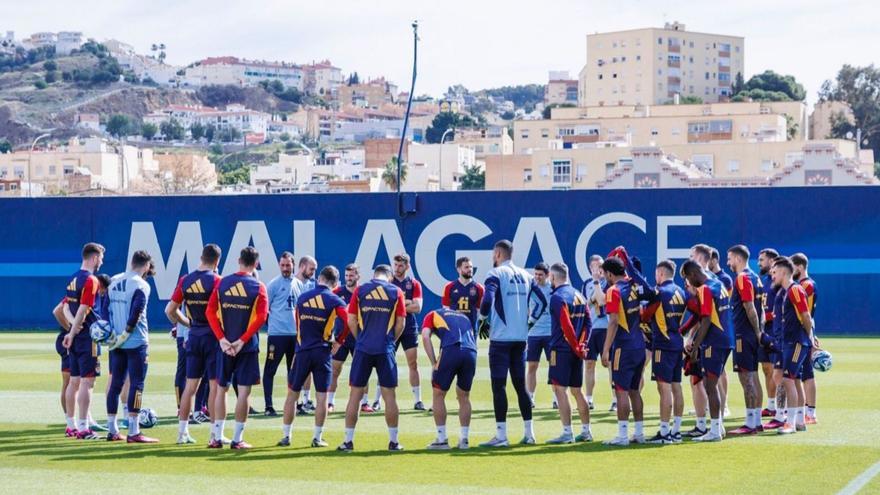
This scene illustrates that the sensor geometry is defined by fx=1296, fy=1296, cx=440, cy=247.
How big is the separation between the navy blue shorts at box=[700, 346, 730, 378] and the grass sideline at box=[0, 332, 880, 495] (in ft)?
2.69

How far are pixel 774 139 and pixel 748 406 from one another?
9568 cm

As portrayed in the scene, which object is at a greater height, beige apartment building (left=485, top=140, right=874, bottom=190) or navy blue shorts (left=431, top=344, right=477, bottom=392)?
beige apartment building (left=485, top=140, right=874, bottom=190)

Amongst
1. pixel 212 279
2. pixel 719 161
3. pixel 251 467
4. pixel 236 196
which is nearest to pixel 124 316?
pixel 212 279

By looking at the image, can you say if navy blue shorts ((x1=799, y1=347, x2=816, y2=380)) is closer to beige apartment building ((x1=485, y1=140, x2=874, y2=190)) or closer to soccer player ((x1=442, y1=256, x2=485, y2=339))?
soccer player ((x1=442, y1=256, x2=485, y2=339))

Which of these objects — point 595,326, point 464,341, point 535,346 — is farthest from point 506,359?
point 595,326

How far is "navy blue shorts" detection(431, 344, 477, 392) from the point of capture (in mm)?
14297

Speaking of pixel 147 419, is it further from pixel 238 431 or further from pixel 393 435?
pixel 393 435

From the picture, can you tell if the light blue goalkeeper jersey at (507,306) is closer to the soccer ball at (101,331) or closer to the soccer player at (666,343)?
the soccer player at (666,343)

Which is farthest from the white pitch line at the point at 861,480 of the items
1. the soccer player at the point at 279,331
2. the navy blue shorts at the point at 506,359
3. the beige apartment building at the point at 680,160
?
the beige apartment building at the point at 680,160

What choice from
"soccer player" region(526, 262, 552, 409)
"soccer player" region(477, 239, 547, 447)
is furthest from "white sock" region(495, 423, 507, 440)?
"soccer player" region(526, 262, 552, 409)

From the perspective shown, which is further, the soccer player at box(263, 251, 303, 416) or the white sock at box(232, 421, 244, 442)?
the soccer player at box(263, 251, 303, 416)

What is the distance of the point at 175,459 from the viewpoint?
13547 mm

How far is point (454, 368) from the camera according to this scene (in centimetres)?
1433

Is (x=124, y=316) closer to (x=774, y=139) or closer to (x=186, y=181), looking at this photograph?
(x=774, y=139)
